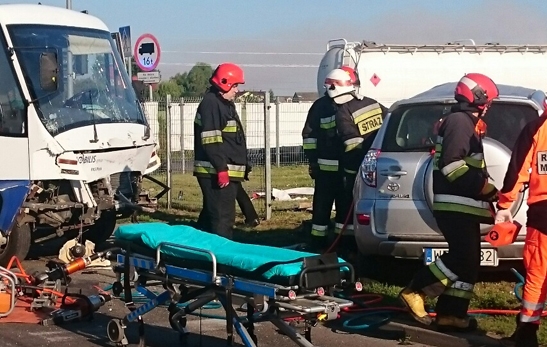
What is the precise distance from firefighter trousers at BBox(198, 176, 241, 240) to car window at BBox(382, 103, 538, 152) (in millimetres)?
1905

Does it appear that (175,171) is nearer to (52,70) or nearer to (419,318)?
(52,70)

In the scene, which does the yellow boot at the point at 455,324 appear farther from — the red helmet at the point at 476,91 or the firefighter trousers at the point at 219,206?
the firefighter trousers at the point at 219,206

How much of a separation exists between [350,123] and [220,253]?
4.52 metres

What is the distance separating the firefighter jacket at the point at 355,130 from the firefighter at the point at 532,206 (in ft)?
13.9

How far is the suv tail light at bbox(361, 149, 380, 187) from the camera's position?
9.12 m

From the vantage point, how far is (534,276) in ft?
21.4

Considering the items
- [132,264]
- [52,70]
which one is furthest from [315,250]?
[132,264]

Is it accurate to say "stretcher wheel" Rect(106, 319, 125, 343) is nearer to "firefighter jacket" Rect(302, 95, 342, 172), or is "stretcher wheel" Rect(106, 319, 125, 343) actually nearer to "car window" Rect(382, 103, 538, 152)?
"car window" Rect(382, 103, 538, 152)

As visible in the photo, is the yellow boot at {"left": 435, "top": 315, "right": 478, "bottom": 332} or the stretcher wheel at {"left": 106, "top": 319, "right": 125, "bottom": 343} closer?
the stretcher wheel at {"left": 106, "top": 319, "right": 125, "bottom": 343}

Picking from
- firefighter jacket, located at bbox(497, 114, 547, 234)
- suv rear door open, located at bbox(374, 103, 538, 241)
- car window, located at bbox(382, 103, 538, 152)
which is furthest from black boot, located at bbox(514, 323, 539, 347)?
car window, located at bbox(382, 103, 538, 152)

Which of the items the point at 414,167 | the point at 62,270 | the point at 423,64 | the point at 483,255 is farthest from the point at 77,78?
the point at 423,64

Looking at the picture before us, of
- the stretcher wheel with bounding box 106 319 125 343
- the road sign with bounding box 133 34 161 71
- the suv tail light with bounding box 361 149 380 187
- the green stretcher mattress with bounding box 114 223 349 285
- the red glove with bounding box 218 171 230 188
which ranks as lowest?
the stretcher wheel with bounding box 106 319 125 343

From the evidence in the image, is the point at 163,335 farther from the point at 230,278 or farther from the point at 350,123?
the point at 350,123

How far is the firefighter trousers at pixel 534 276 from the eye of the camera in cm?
649
